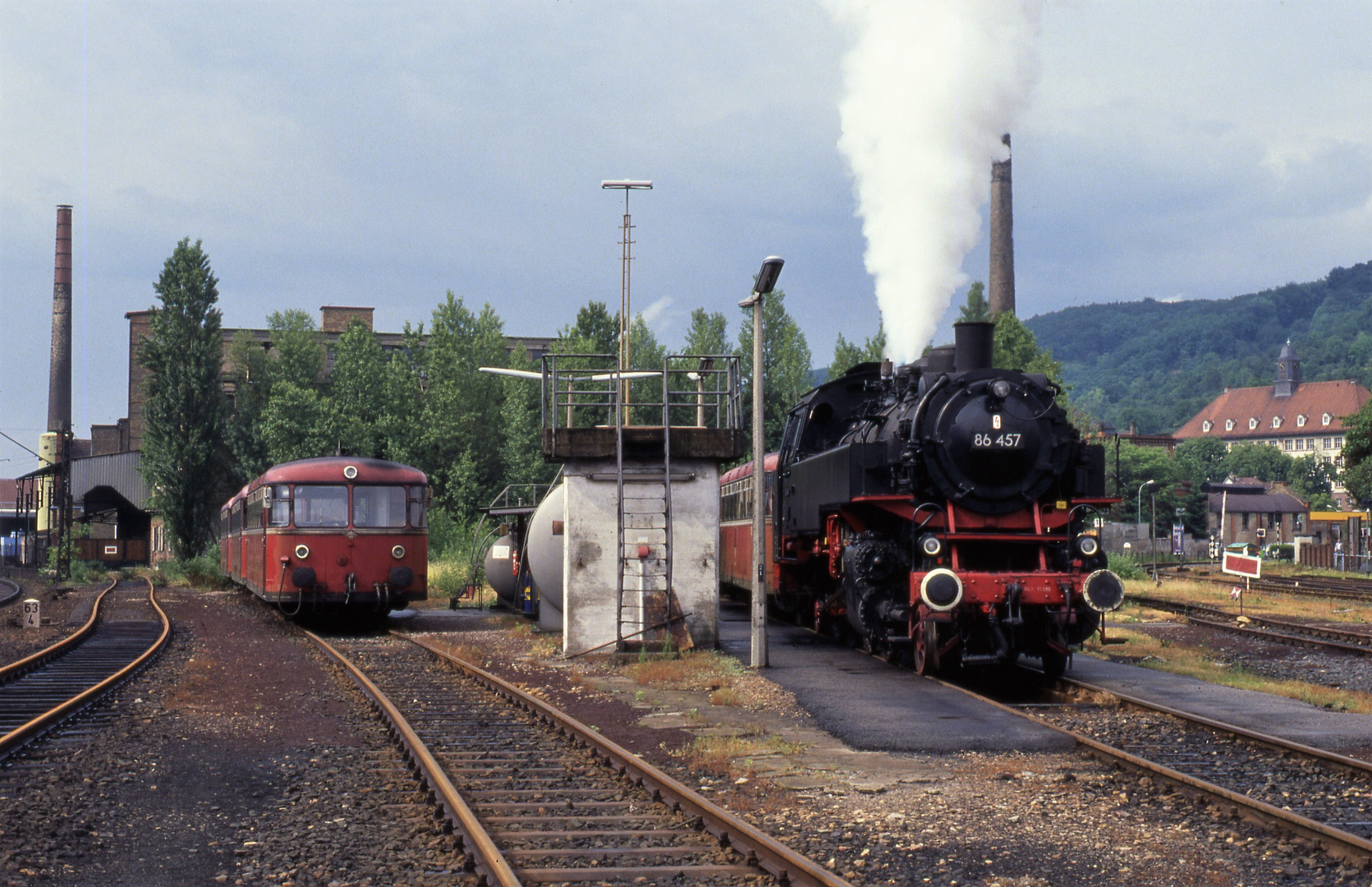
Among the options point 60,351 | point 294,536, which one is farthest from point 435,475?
point 294,536

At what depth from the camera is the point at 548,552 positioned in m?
19.7

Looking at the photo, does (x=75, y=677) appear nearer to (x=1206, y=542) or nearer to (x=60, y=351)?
(x=60, y=351)

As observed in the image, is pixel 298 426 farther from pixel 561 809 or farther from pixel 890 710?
pixel 561 809

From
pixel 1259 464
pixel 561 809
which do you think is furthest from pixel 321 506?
pixel 1259 464

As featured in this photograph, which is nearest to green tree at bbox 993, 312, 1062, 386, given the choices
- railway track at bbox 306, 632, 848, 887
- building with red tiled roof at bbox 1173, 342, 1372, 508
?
railway track at bbox 306, 632, 848, 887

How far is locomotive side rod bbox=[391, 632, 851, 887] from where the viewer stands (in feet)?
19.7

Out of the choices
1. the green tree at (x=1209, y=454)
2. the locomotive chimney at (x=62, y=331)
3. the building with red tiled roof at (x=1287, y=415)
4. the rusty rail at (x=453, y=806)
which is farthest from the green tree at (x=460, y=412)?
the building with red tiled roof at (x=1287, y=415)

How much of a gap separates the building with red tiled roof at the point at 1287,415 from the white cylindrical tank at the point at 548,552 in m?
136

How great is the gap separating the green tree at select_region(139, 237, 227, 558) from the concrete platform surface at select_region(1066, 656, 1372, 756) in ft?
145

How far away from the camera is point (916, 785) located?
28.2 ft

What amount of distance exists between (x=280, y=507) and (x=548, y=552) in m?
5.02

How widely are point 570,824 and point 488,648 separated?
11.8 meters

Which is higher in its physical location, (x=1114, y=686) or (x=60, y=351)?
(x=60, y=351)

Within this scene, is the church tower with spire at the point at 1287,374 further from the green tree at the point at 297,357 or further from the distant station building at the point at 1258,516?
the green tree at the point at 297,357
